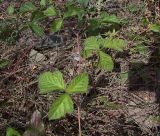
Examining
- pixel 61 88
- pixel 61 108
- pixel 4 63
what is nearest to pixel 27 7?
pixel 4 63

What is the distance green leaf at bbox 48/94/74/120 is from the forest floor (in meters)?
0.27

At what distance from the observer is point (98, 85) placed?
2.69 meters

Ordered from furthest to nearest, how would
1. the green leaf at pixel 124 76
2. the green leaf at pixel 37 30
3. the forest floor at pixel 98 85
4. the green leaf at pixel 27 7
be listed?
the green leaf at pixel 27 7 → the green leaf at pixel 37 30 → the green leaf at pixel 124 76 → the forest floor at pixel 98 85

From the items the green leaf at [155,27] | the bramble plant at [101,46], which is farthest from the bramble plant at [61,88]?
the green leaf at [155,27]

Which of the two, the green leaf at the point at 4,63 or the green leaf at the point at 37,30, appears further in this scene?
the green leaf at the point at 37,30

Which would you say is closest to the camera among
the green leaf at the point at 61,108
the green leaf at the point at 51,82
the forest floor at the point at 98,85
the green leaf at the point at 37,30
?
the green leaf at the point at 61,108

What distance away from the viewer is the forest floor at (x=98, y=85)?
2.42m

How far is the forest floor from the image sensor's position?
7.95ft

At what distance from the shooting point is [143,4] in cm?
331

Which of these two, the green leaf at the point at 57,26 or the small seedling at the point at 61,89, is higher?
the green leaf at the point at 57,26

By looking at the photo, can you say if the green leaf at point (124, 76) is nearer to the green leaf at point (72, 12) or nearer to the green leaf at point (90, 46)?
the green leaf at point (90, 46)

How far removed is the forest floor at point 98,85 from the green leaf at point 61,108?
27 centimetres

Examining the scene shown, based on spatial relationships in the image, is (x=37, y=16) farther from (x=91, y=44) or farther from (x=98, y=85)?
(x=98, y=85)

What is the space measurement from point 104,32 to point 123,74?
19.4 inches
